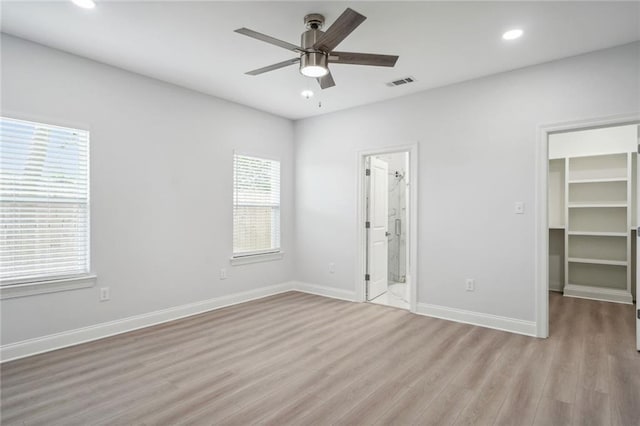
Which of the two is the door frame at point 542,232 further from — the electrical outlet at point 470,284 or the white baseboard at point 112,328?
the white baseboard at point 112,328

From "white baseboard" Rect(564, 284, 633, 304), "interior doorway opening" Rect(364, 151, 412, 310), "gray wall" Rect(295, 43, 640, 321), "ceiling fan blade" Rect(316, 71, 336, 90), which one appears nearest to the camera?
"ceiling fan blade" Rect(316, 71, 336, 90)

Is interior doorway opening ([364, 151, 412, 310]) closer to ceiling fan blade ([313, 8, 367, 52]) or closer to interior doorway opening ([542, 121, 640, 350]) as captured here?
interior doorway opening ([542, 121, 640, 350])

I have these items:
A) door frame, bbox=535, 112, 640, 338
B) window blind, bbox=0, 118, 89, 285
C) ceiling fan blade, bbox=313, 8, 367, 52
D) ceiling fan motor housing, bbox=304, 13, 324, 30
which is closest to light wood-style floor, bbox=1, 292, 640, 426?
door frame, bbox=535, 112, 640, 338

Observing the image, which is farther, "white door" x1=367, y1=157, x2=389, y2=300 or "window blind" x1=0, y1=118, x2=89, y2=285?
"white door" x1=367, y1=157, x2=389, y2=300

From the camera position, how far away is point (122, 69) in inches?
145

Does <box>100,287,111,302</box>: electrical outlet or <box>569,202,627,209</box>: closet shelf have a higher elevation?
<box>569,202,627,209</box>: closet shelf

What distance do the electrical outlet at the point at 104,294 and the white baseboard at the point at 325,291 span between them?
2817 millimetres

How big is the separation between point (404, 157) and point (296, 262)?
9.26 ft

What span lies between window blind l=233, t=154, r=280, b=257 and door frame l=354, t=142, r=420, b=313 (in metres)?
1.34

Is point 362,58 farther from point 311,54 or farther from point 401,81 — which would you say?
point 401,81

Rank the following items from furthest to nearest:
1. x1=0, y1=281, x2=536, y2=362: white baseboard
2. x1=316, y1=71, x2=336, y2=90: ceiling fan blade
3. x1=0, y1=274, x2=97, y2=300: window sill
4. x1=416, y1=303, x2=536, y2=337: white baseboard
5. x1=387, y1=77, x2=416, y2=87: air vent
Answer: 1. x1=387, y1=77, x2=416, y2=87: air vent
2. x1=416, y1=303, x2=536, y2=337: white baseboard
3. x1=0, y1=281, x2=536, y2=362: white baseboard
4. x1=0, y1=274, x2=97, y2=300: window sill
5. x1=316, y1=71, x2=336, y2=90: ceiling fan blade

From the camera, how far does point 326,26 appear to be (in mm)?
2824

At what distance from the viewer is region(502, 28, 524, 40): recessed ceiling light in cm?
291

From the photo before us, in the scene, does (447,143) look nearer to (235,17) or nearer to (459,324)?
(459,324)
